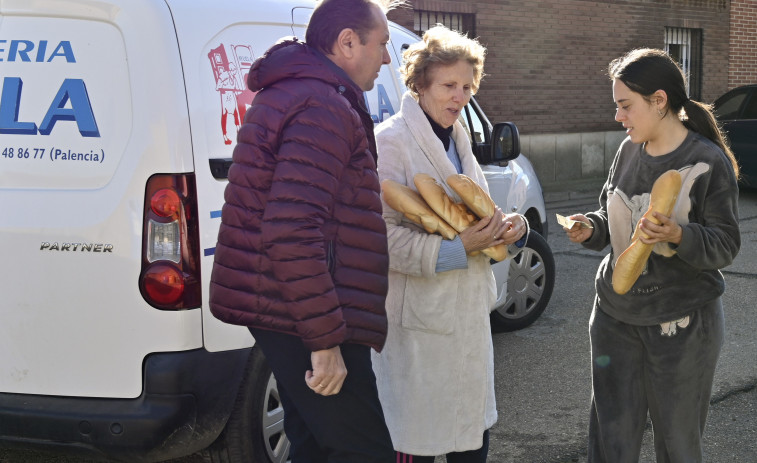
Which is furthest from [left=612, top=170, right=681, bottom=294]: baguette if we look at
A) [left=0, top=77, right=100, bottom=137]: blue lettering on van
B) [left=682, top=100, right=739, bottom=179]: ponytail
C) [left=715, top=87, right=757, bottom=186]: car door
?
[left=715, top=87, right=757, bottom=186]: car door

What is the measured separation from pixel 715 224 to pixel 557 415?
200 cm

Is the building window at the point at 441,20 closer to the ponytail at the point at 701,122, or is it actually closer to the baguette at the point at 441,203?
the ponytail at the point at 701,122

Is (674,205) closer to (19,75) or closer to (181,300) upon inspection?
(181,300)

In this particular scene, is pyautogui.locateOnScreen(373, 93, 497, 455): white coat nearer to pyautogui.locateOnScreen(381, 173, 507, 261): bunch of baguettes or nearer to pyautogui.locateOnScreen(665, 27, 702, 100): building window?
pyautogui.locateOnScreen(381, 173, 507, 261): bunch of baguettes

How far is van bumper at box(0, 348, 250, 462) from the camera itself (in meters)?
3.23

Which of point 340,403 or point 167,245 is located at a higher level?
point 167,245

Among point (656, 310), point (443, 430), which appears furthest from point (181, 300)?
point (656, 310)

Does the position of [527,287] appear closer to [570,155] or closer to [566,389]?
[566,389]

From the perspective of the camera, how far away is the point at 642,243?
110 inches

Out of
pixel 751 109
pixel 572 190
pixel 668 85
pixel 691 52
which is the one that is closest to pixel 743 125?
pixel 751 109

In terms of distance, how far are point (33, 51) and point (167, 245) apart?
2.91 ft

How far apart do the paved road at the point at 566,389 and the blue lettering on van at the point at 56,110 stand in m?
1.58

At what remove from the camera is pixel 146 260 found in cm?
324

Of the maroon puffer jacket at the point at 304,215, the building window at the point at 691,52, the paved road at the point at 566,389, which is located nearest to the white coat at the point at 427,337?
the maroon puffer jacket at the point at 304,215
